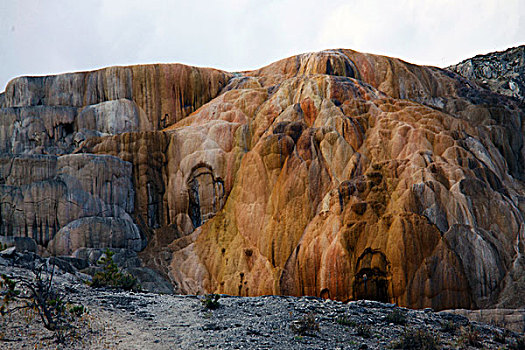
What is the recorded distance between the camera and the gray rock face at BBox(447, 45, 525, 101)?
53406 millimetres

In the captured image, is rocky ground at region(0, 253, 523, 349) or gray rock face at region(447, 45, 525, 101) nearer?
rocky ground at region(0, 253, 523, 349)

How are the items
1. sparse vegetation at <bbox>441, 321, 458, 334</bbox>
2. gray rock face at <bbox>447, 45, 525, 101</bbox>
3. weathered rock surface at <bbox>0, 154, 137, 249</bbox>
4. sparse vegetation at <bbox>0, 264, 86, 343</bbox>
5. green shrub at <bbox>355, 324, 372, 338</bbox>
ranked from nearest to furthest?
1. sparse vegetation at <bbox>0, 264, 86, 343</bbox>
2. green shrub at <bbox>355, 324, 372, 338</bbox>
3. sparse vegetation at <bbox>441, 321, 458, 334</bbox>
4. weathered rock surface at <bbox>0, 154, 137, 249</bbox>
5. gray rock face at <bbox>447, 45, 525, 101</bbox>

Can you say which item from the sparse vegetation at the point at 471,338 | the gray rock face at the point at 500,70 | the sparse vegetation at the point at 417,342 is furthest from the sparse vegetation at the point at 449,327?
the gray rock face at the point at 500,70

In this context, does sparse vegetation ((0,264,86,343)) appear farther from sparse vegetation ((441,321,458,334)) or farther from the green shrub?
sparse vegetation ((441,321,458,334))

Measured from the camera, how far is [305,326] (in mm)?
14023

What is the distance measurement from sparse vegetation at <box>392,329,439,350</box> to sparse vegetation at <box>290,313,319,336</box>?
220 cm

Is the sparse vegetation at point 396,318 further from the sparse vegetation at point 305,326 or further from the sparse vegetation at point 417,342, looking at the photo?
the sparse vegetation at point 305,326

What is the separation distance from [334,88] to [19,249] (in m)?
20.9

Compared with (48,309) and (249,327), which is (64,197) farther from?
(249,327)

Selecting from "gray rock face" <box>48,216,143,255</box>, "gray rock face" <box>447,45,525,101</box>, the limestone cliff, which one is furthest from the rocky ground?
"gray rock face" <box>447,45,525,101</box>

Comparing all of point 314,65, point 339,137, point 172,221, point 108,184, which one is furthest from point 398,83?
point 108,184

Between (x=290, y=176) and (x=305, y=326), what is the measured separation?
51.1ft

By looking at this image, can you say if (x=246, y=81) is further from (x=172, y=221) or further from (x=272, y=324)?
(x=272, y=324)

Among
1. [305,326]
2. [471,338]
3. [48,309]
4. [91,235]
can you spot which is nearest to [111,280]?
[91,235]
